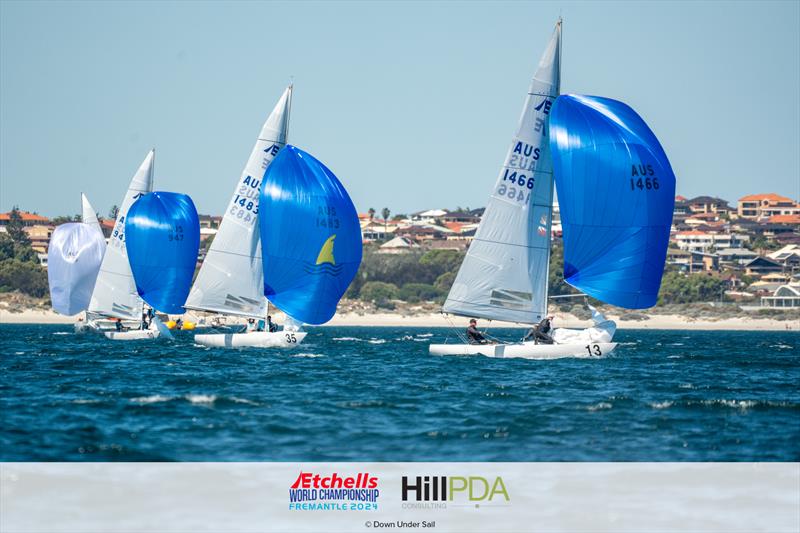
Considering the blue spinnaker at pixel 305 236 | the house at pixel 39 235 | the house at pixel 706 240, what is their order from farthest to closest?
1. the house at pixel 706 240
2. the house at pixel 39 235
3. the blue spinnaker at pixel 305 236

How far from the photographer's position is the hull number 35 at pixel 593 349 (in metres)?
40.0

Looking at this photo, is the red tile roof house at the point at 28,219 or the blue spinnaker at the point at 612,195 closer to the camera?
the blue spinnaker at the point at 612,195

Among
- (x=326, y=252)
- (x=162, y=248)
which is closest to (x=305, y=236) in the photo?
(x=326, y=252)

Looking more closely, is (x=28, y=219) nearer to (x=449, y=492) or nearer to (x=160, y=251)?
(x=160, y=251)

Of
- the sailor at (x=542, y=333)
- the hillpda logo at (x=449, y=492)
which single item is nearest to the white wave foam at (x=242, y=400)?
the hillpda logo at (x=449, y=492)

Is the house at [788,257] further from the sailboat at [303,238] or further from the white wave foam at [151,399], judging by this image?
the white wave foam at [151,399]

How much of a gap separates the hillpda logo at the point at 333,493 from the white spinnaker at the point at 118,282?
1743 inches

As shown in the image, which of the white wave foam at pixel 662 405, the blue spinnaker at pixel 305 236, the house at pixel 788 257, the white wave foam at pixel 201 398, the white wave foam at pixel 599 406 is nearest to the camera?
the white wave foam at pixel 599 406

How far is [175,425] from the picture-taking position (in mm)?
23672

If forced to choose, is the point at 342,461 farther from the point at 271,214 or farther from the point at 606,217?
the point at 271,214

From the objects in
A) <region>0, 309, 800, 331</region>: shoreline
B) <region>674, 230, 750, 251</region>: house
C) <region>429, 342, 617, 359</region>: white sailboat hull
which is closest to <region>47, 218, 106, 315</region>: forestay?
<region>429, 342, 617, 359</region>: white sailboat hull

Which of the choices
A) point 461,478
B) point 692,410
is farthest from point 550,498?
point 692,410

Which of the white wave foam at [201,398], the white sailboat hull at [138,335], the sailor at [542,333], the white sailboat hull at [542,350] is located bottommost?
the white sailboat hull at [138,335]

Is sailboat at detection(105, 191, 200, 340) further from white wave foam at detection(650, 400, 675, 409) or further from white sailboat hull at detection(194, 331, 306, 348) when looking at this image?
white wave foam at detection(650, 400, 675, 409)
